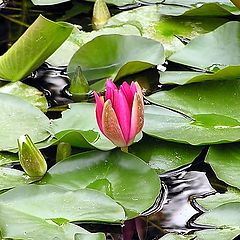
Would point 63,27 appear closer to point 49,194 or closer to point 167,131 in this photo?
point 167,131

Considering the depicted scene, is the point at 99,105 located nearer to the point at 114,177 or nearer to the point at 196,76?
the point at 114,177

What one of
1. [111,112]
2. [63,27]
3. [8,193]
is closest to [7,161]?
[8,193]

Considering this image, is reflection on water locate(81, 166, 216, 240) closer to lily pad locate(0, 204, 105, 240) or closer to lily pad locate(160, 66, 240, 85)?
lily pad locate(0, 204, 105, 240)

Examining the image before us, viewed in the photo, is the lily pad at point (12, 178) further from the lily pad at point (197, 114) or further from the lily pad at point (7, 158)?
the lily pad at point (197, 114)

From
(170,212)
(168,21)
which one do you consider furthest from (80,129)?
(168,21)

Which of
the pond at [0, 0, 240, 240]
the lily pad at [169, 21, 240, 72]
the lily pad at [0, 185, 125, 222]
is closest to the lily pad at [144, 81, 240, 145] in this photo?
the pond at [0, 0, 240, 240]

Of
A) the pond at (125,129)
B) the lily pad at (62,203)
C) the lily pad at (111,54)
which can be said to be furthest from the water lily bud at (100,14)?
the lily pad at (62,203)

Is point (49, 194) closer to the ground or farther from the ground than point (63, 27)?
closer to the ground
